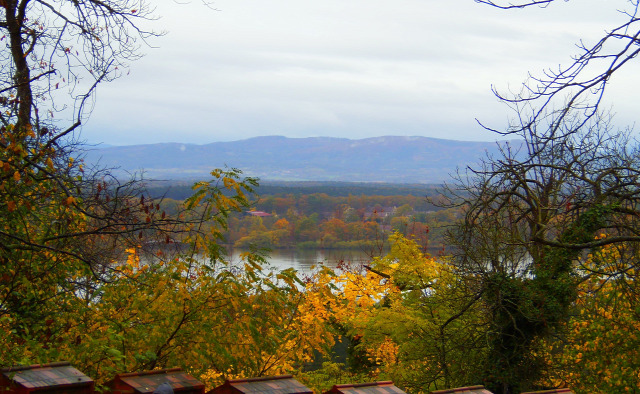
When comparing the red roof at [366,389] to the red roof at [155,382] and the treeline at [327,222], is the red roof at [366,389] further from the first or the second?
the treeline at [327,222]

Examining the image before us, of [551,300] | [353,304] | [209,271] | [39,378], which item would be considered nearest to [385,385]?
[39,378]

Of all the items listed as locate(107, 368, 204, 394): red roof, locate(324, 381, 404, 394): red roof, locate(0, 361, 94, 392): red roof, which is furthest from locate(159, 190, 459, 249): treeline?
locate(324, 381, 404, 394): red roof

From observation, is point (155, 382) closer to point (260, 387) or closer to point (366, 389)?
point (260, 387)

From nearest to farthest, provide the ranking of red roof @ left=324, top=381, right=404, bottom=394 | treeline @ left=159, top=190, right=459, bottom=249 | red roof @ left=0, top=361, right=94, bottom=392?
red roof @ left=0, top=361, right=94, bottom=392
red roof @ left=324, top=381, right=404, bottom=394
treeline @ left=159, top=190, right=459, bottom=249

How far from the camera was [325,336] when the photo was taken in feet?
36.7

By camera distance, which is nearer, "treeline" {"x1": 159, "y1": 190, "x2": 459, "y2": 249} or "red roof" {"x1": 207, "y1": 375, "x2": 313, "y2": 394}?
"red roof" {"x1": 207, "y1": 375, "x2": 313, "y2": 394}

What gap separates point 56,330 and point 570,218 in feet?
35.9

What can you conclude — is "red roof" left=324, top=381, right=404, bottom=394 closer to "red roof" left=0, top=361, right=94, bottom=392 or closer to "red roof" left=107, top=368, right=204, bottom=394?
"red roof" left=107, top=368, right=204, bottom=394

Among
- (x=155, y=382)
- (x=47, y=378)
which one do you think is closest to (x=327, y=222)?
(x=155, y=382)

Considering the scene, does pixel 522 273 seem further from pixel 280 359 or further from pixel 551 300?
pixel 280 359

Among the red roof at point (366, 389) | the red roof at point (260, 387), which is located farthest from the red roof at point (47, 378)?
the red roof at point (366, 389)

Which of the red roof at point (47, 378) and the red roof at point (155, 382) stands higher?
the red roof at point (47, 378)

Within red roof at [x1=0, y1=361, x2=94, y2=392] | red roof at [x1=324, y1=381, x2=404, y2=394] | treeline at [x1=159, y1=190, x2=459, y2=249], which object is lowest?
treeline at [x1=159, y1=190, x2=459, y2=249]

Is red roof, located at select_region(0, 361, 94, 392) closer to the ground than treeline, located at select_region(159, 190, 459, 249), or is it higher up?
higher up
